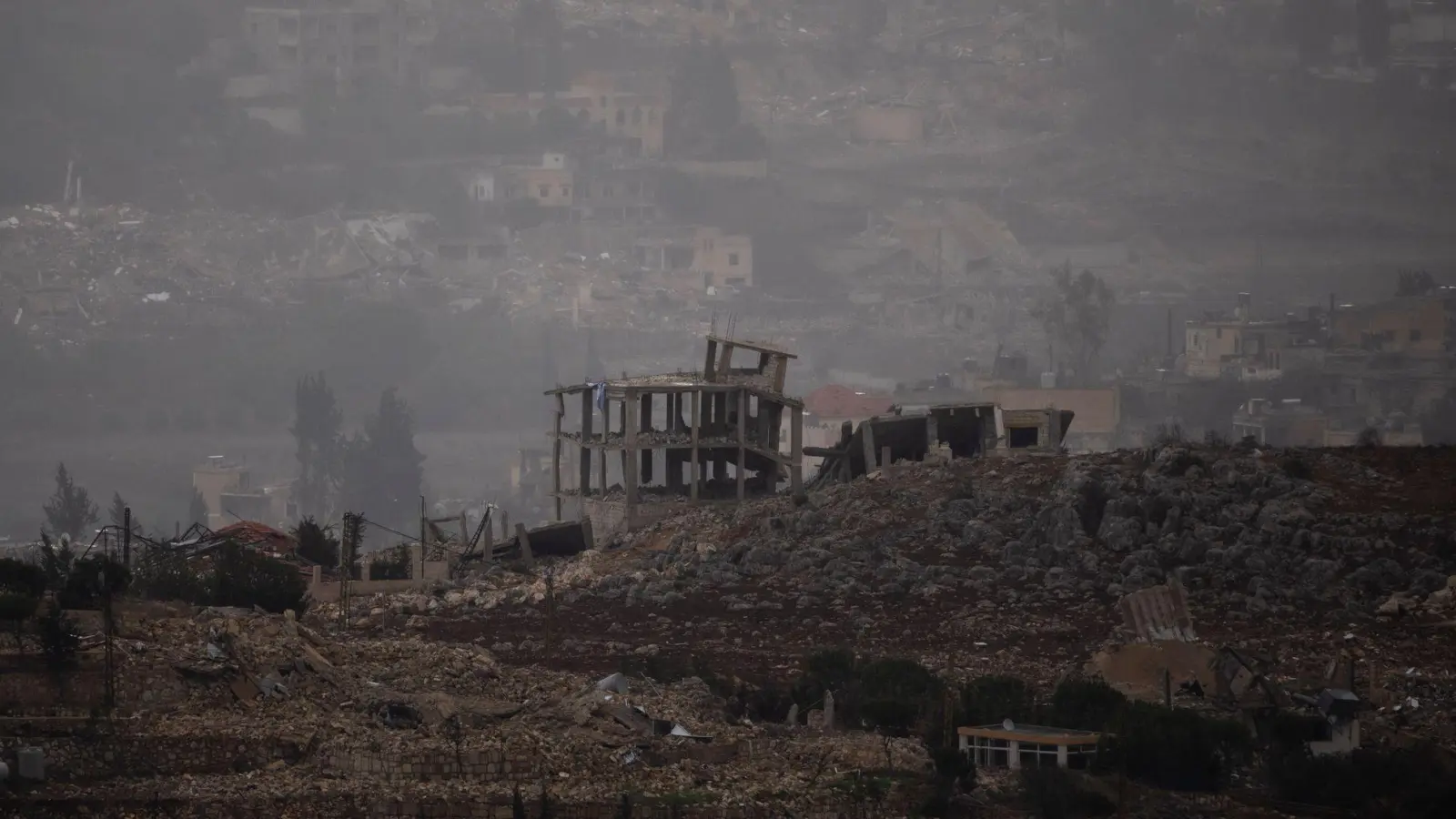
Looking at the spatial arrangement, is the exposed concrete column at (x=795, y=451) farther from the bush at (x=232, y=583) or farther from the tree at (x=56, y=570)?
the tree at (x=56, y=570)

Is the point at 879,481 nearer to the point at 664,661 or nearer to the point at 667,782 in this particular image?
the point at 664,661

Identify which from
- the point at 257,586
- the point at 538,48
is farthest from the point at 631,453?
the point at 538,48

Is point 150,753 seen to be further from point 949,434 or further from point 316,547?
point 949,434

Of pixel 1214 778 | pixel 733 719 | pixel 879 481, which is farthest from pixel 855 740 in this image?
pixel 879 481

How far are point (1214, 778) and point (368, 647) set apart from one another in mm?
6623

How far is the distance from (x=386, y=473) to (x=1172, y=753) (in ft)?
222

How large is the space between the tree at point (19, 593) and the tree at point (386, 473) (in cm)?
5837

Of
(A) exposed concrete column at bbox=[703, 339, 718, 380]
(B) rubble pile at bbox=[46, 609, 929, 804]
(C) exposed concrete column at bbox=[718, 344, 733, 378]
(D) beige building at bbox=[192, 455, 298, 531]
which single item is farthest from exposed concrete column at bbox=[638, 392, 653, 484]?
(D) beige building at bbox=[192, 455, 298, 531]

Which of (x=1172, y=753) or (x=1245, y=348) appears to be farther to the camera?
(x=1245, y=348)

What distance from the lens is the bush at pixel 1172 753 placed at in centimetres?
1662

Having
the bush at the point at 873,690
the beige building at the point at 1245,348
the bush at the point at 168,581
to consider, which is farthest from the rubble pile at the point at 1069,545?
the beige building at the point at 1245,348

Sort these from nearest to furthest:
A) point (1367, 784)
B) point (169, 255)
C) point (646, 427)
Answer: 1. point (1367, 784)
2. point (646, 427)
3. point (169, 255)

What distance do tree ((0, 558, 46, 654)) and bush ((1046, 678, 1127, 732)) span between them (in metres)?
7.32

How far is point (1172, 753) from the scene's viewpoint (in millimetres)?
16656
